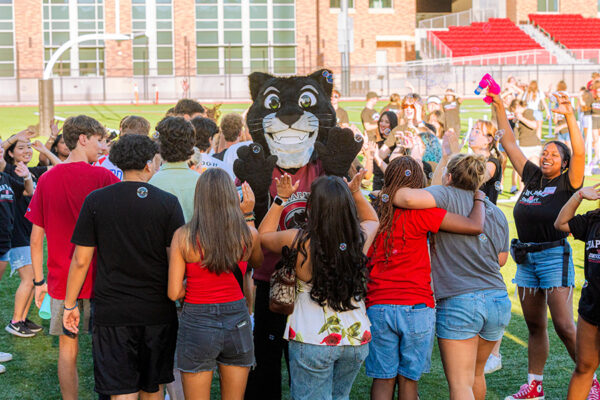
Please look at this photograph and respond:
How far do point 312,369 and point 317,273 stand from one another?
50cm

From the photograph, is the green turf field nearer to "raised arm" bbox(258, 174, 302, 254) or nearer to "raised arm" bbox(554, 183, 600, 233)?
"raised arm" bbox(554, 183, 600, 233)

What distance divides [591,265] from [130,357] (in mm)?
2690

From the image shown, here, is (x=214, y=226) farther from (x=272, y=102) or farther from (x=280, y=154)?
(x=272, y=102)

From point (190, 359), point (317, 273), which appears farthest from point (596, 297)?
point (190, 359)

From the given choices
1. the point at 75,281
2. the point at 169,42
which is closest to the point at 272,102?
the point at 75,281

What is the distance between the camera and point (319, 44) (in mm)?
45156

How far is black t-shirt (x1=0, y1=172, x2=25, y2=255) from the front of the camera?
602 centimetres

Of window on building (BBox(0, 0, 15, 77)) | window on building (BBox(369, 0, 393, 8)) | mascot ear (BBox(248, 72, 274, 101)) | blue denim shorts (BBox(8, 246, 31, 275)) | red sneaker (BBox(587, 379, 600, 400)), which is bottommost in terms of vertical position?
red sneaker (BBox(587, 379, 600, 400))

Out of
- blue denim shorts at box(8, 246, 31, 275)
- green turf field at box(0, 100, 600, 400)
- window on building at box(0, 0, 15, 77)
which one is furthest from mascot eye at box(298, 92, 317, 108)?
window on building at box(0, 0, 15, 77)

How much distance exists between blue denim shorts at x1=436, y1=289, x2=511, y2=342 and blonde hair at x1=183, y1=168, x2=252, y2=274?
50.9 inches

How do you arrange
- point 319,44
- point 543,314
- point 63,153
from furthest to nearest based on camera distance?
point 319,44 < point 63,153 < point 543,314

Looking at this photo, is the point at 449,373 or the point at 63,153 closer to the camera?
the point at 449,373

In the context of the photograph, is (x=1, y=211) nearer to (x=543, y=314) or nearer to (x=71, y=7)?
(x=543, y=314)

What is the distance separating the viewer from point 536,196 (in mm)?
5074
